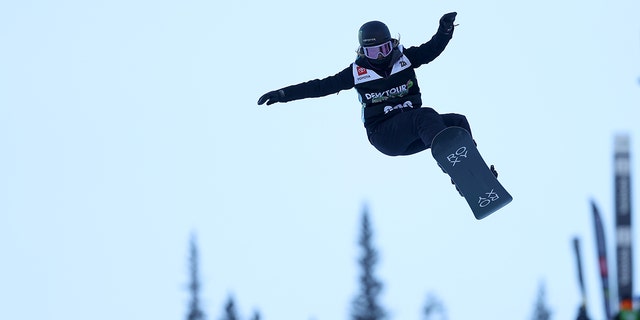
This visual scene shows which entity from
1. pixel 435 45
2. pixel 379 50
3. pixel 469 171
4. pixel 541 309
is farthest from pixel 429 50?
pixel 541 309

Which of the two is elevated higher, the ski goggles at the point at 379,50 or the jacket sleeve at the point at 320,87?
the ski goggles at the point at 379,50

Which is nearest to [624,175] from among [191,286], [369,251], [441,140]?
[441,140]

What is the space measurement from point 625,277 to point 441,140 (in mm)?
6481

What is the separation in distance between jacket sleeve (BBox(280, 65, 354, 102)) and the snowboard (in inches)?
55.6

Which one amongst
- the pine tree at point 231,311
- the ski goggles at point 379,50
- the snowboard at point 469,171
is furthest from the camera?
the pine tree at point 231,311

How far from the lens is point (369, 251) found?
158 ft

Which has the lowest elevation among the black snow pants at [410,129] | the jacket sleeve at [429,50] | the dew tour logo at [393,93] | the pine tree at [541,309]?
the pine tree at [541,309]

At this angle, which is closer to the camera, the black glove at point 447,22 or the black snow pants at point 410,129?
the black snow pants at point 410,129

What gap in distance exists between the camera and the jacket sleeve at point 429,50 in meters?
14.4

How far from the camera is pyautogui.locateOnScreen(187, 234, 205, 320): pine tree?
49594mm

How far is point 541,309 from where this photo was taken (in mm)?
65750

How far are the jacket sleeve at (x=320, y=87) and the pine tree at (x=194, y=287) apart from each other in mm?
35364

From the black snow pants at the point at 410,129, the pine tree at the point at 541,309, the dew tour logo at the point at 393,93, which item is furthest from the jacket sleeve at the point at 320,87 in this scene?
the pine tree at the point at 541,309

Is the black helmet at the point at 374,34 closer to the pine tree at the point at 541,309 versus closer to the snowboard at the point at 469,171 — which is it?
the snowboard at the point at 469,171
